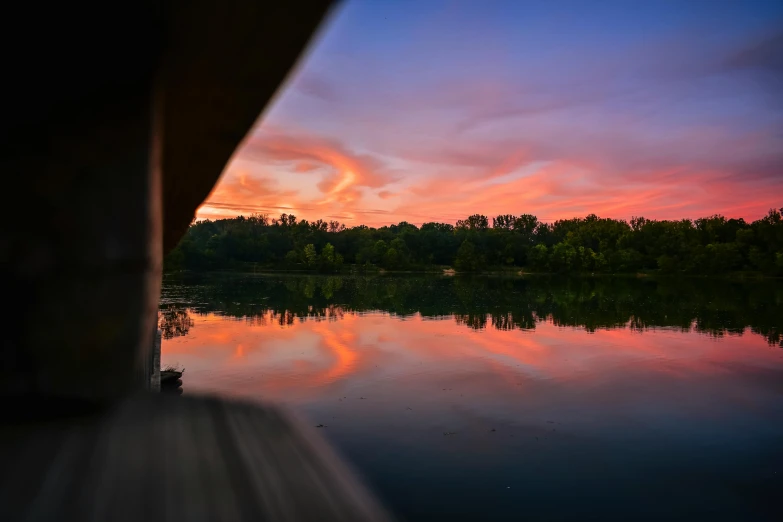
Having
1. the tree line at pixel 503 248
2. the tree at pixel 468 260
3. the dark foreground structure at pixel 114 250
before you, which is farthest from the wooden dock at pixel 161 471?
the tree at pixel 468 260

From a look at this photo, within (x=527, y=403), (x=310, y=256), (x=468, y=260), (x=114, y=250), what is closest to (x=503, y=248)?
(x=468, y=260)

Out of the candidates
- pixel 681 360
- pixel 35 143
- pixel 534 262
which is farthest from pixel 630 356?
pixel 534 262

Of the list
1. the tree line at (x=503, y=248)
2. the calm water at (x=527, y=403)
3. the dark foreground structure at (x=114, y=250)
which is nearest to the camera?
the dark foreground structure at (x=114, y=250)

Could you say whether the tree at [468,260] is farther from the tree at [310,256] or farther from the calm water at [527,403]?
the calm water at [527,403]

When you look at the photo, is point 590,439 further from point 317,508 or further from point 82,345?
point 82,345

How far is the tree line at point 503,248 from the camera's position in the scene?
96.9 meters

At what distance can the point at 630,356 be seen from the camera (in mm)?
18562

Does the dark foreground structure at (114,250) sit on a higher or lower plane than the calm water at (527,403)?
higher

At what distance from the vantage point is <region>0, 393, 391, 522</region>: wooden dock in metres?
1.96

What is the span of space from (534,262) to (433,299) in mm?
74165

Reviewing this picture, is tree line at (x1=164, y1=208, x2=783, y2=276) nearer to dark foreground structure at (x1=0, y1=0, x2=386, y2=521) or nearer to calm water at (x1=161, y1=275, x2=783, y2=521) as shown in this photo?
calm water at (x1=161, y1=275, x2=783, y2=521)

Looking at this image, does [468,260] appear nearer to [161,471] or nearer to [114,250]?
[114,250]

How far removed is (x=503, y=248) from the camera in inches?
4624

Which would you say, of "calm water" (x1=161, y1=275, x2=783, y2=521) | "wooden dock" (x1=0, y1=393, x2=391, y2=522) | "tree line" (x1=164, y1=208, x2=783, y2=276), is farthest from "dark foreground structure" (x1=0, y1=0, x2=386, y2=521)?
"tree line" (x1=164, y1=208, x2=783, y2=276)
